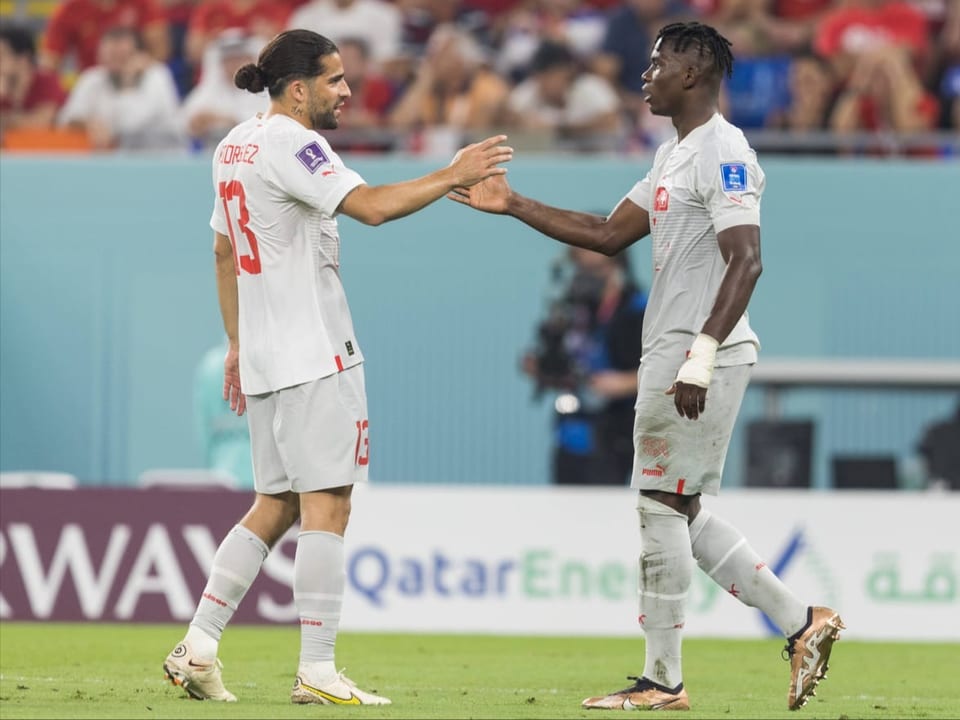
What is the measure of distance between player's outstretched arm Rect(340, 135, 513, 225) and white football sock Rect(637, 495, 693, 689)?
133 centimetres

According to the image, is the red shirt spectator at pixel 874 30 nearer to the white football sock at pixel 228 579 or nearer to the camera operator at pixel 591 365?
the camera operator at pixel 591 365

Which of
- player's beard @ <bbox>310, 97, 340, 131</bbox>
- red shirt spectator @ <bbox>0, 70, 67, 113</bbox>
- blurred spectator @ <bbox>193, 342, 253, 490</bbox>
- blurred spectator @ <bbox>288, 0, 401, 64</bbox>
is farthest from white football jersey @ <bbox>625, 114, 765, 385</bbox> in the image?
red shirt spectator @ <bbox>0, 70, 67, 113</bbox>

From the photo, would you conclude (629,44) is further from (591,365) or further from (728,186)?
(728,186)

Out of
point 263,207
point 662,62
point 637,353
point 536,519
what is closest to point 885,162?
point 637,353

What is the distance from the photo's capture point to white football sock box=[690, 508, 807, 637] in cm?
663

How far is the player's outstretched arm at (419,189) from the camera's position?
6242 mm

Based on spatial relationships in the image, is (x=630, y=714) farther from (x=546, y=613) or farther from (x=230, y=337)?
(x=546, y=613)

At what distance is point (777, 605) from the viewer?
6645mm

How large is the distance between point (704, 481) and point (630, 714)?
2.95 feet

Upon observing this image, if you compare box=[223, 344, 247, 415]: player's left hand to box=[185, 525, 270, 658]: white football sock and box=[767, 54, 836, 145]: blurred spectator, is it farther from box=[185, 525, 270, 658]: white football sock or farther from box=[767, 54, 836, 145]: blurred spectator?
box=[767, 54, 836, 145]: blurred spectator

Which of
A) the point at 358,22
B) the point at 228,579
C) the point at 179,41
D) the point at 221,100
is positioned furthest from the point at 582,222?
the point at 179,41

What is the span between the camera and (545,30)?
587 inches

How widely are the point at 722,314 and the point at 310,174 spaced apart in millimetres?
1498

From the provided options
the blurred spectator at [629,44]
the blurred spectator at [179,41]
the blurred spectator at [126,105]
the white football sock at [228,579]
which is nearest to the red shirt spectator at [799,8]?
the blurred spectator at [629,44]
